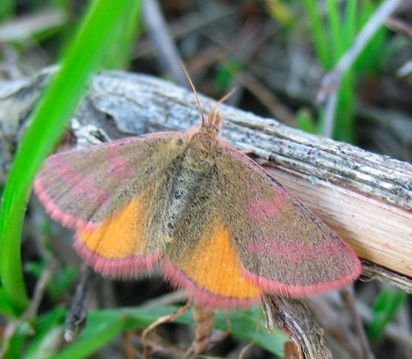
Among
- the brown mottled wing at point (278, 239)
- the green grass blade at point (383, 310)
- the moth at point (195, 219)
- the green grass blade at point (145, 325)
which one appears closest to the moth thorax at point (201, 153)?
the moth at point (195, 219)

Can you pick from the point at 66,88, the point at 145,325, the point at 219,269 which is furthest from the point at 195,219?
the point at 66,88

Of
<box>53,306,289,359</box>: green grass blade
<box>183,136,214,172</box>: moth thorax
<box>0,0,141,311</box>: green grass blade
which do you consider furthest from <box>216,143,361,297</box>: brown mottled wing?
<box>0,0,141,311</box>: green grass blade

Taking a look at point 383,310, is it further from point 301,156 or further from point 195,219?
point 195,219

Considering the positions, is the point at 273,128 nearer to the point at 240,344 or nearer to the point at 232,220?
the point at 232,220

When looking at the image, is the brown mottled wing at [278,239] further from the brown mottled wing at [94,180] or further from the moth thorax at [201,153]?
the brown mottled wing at [94,180]

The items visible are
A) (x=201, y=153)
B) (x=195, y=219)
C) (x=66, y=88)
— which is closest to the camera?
(x=66, y=88)

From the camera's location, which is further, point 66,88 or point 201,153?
point 201,153
